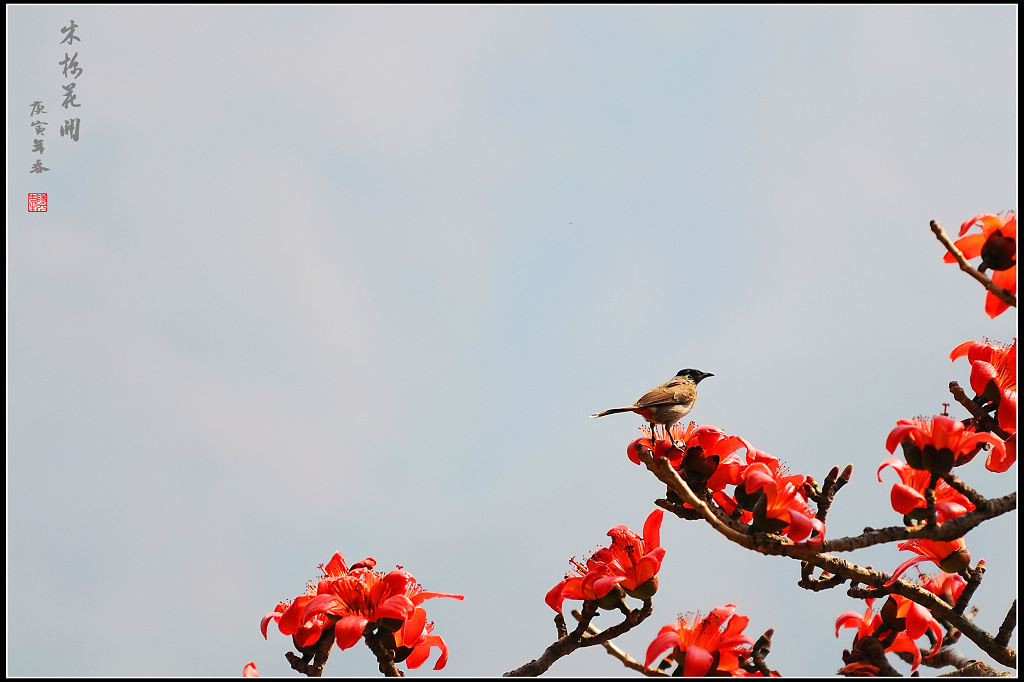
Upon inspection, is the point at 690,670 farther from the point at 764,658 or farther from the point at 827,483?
the point at 827,483

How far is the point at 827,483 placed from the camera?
355 centimetres

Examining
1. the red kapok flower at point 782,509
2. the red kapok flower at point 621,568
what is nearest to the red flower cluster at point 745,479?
the red kapok flower at point 782,509

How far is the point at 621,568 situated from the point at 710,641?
43 cm

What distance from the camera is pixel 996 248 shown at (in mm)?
3037

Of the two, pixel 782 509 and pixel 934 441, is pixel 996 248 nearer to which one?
pixel 934 441

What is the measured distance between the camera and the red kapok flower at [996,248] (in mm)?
3029

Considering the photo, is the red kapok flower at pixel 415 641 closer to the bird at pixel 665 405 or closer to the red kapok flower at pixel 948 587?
the bird at pixel 665 405

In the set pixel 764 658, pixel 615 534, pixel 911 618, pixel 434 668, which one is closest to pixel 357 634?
pixel 434 668

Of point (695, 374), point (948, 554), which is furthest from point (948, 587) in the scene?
point (695, 374)

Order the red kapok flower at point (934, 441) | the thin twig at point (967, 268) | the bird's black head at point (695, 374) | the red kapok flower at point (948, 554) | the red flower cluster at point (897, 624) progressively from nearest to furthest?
1. the thin twig at point (967, 268)
2. the red kapok flower at point (934, 441)
3. the red flower cluster at point (897, 624)
4. the red kapok flower at point (948, 554)
5. the bird's black head at point (695, 374)

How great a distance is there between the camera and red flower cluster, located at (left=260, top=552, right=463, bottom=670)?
9.97ft

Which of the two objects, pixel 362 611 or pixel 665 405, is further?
pixel 665 405

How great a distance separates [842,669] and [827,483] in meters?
0.78

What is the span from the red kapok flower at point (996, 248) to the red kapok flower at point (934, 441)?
468 mm
